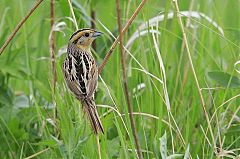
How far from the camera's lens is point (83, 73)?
4.42m

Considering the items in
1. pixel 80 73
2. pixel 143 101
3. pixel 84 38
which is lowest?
pixel 143 101

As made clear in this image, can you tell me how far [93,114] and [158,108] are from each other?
850 millimetres

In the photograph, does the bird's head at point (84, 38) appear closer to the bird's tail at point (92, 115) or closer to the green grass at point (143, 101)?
the green grass at point (143, 101)

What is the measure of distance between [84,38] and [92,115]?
896 millimetres

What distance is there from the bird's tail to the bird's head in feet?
2.12

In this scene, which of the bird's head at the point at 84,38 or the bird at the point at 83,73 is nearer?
the bird at the point at 83,73

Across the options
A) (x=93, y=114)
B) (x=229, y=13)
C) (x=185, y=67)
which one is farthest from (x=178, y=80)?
(x=229, y=13)

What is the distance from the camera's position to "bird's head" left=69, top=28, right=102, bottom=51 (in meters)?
4.68

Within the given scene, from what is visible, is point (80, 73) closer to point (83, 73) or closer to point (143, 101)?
point (83, 73)

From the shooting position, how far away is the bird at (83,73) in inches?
159

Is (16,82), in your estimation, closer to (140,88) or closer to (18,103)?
(18,103)

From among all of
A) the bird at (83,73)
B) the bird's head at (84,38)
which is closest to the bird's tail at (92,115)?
the bird at (83,73)

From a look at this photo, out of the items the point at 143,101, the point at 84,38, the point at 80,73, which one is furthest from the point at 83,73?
the point at 143,101

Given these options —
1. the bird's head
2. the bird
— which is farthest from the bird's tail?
the bird's head
